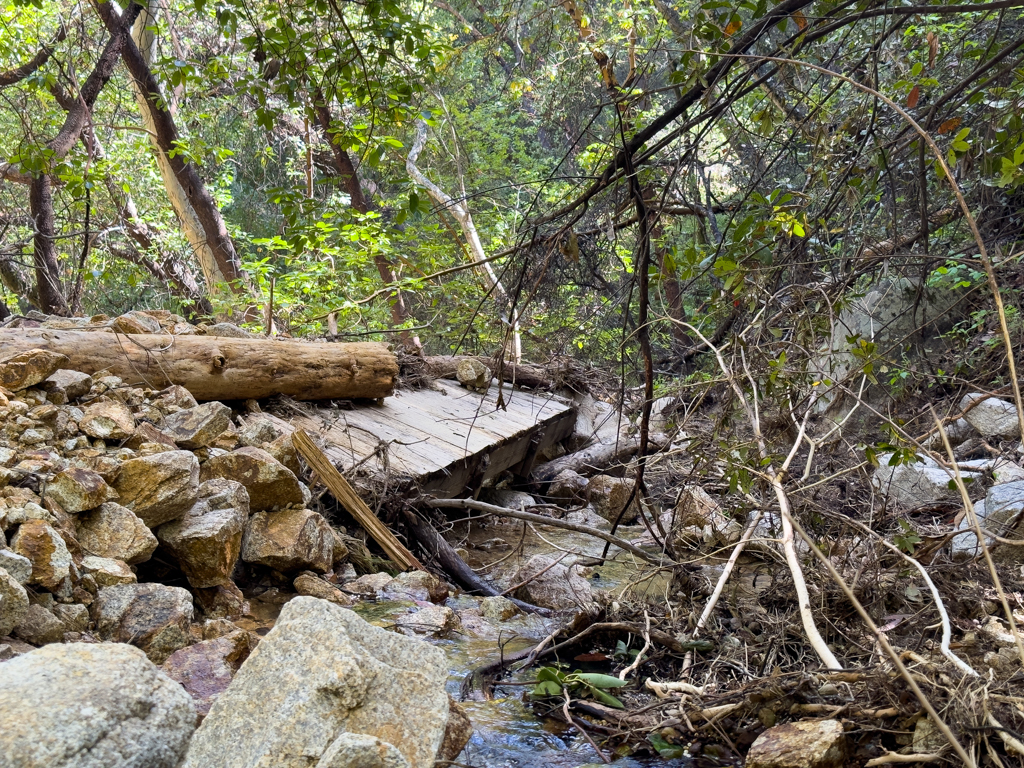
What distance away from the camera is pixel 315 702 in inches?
71.4

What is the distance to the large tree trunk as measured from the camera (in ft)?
31.7

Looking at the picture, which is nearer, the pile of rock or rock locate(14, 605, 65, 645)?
the pile of rock

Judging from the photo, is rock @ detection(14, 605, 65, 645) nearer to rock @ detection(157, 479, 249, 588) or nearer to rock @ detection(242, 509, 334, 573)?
rock @ detection(157, 479, 249, 588)

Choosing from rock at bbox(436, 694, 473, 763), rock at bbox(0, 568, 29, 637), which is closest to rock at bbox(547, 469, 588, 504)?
rock at bbox(436, 694, 473, 763)

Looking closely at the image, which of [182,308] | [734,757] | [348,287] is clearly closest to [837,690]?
[734,757]

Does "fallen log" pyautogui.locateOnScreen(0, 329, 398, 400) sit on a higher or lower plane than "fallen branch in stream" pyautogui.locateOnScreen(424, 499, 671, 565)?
higher

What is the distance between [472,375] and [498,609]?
4.44m

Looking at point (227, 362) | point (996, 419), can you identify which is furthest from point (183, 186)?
point (996, 419)

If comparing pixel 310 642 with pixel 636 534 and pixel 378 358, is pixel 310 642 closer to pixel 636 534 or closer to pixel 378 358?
pixel 378 358

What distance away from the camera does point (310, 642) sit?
192 centimetres

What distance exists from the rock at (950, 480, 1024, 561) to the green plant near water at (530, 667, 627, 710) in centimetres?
193

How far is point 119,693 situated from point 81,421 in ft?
8.09

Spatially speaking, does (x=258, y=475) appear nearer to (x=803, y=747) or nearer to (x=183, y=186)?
(x=803, y=747)

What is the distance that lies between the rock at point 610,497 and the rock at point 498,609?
10.2 feet
